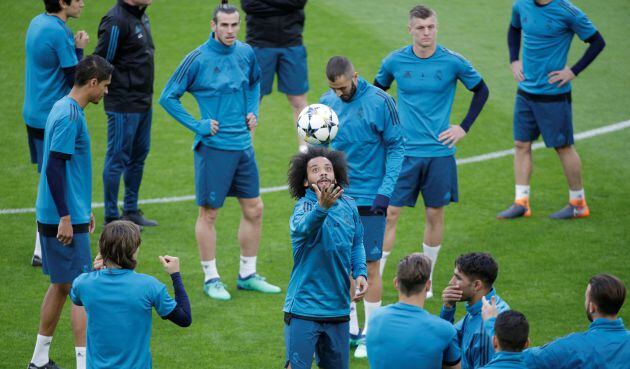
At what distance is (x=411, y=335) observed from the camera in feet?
17.8

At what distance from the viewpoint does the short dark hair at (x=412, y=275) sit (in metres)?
5.57

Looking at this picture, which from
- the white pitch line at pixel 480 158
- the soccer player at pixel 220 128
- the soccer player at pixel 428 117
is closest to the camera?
the soccer player at pixel 428 117

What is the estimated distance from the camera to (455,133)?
29.8 feet

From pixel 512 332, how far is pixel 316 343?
1704 millimetres

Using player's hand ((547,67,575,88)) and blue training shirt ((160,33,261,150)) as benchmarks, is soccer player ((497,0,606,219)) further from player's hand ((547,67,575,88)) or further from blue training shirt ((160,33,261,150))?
blue training shirt ((160,33,261,150))

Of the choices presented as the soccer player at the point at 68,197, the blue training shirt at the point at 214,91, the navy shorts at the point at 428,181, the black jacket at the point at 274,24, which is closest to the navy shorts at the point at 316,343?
the soccer player at the point at 68,197

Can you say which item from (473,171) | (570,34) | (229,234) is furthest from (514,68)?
(229,234)

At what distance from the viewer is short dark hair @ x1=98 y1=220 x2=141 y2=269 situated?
19.4 ft

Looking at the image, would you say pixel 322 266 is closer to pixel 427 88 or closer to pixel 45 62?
pixel 427 88

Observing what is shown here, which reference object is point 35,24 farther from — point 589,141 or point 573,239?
point 589,141

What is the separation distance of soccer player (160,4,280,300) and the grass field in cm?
51

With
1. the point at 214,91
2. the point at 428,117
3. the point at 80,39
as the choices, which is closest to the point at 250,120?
the point at 214,91

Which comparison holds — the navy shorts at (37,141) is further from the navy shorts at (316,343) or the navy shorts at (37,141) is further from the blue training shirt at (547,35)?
the blue training shirt at (547,35)

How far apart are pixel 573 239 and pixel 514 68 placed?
2.15 m
